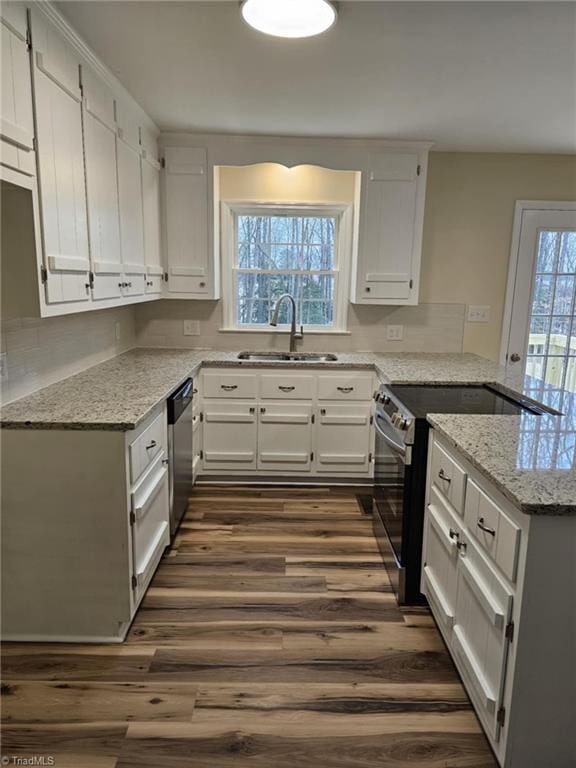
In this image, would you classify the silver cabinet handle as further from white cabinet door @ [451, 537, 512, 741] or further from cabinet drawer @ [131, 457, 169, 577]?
cabinet drawer @ [131, 457, 169, 577]

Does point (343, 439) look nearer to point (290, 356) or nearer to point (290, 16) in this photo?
point (290, 356)

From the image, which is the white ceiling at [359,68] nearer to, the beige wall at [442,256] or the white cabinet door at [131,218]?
the white cabinet door at [131,218]

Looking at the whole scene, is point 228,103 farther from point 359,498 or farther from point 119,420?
point 359,498

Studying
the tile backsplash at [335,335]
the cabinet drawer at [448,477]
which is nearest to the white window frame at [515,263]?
the tile backsplash at [335,335]

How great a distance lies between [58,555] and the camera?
6.18ft

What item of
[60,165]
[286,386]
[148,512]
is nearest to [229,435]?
[286,386]

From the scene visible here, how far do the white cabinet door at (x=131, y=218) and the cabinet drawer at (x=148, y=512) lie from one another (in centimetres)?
106

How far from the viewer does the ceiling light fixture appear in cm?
167

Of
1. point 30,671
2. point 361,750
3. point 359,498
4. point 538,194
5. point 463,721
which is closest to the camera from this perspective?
point 361,750

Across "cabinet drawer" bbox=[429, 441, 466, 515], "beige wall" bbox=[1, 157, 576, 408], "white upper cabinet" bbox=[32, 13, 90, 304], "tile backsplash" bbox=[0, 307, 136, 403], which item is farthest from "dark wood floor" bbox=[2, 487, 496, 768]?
"beige wall" bbox=[1, 157, 576, 408]

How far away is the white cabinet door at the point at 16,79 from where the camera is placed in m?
1.54

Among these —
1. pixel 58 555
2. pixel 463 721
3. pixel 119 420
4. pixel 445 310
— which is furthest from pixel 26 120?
pixel 445 310

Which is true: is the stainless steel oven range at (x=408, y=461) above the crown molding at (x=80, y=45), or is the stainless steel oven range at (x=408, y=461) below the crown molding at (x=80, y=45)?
below

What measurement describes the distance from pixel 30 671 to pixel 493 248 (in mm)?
3769
